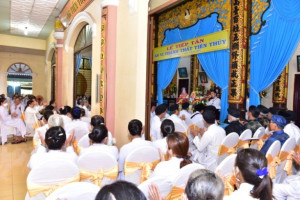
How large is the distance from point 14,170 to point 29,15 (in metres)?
5.72

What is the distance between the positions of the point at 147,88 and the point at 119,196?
2996 mm

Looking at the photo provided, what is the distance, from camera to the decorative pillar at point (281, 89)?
6676 mm

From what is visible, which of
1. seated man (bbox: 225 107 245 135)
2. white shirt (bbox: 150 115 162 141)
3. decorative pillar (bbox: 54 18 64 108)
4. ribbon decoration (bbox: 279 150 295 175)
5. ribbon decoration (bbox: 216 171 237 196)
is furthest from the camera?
decorative pillar (bbox: 54 18 64 108)

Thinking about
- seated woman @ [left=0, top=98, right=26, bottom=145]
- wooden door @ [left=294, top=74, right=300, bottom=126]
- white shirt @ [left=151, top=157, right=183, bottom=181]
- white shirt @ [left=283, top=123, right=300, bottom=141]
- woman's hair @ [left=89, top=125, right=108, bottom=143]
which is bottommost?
seated woman @ [left=0, top=98, right=26, bottom=145]

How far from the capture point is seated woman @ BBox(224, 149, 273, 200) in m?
1.40

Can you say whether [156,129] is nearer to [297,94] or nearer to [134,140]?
[134,140]

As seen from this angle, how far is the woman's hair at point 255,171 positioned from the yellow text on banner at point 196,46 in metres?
3.87

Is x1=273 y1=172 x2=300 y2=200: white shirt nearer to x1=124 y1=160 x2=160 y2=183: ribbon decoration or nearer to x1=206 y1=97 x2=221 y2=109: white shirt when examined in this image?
x1=124 y1=160 x2=160 y2=183: ribbon decoration

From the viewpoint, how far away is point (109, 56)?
454 centimetres

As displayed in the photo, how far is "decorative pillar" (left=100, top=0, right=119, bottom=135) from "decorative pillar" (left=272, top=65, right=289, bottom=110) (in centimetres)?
473

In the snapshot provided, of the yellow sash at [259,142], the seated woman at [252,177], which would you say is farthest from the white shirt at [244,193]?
the yellow sash at [259,142]

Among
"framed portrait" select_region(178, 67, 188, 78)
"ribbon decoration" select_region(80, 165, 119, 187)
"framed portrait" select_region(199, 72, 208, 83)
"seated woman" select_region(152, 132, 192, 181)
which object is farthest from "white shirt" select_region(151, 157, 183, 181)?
"framed portrait" select_region(178, 67, 188, 78)

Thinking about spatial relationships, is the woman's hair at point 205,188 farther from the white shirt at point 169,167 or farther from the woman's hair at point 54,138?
the woman's hair at point 54,138

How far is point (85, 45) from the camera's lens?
688cm
